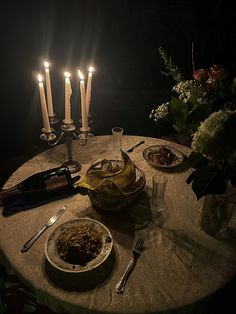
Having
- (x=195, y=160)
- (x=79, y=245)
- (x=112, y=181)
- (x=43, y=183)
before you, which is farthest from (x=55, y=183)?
(x=195, y=160)

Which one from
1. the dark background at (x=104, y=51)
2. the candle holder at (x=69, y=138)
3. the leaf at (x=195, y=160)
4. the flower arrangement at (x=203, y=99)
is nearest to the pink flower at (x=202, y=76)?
the flower arrangement at (x=203, y=99)

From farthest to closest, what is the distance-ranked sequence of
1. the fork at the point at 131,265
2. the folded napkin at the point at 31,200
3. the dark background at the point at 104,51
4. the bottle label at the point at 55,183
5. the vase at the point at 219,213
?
the dark background at the point at 104,51 → the bottle label at the point at 55,183 → the folded napkin at the point at 31,200 → the vase at the point at 219,213 → the fork at the point at 131,265

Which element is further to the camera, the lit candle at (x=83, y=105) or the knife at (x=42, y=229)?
the lit candle at (x=83, y=105)

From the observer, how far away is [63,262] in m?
1.01

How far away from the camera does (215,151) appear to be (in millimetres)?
894

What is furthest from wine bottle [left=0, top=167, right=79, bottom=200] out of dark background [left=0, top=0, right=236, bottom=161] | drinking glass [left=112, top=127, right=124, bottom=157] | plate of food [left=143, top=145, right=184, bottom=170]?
dark background [left=0, top=0, right=236, bottom=161]

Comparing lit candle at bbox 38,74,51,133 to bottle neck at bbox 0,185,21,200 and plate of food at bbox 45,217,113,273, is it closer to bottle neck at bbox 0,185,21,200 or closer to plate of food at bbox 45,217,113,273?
bottle neck at bbox 0,185,21,200

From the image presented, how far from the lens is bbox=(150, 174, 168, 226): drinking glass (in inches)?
48.9

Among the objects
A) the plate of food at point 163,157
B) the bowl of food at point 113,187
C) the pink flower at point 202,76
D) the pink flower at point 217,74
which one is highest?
the pink flower at point 217,74

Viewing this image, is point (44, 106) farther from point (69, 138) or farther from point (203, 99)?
point (203, 99)

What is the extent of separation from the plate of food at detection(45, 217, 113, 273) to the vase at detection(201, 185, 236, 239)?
425mm

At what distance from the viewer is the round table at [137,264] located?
938 millimetres

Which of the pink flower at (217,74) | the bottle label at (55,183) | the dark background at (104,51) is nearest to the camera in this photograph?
the pink flower at (217,74)

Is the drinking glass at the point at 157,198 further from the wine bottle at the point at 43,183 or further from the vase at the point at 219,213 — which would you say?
the wine bottle at the point at 43,183
